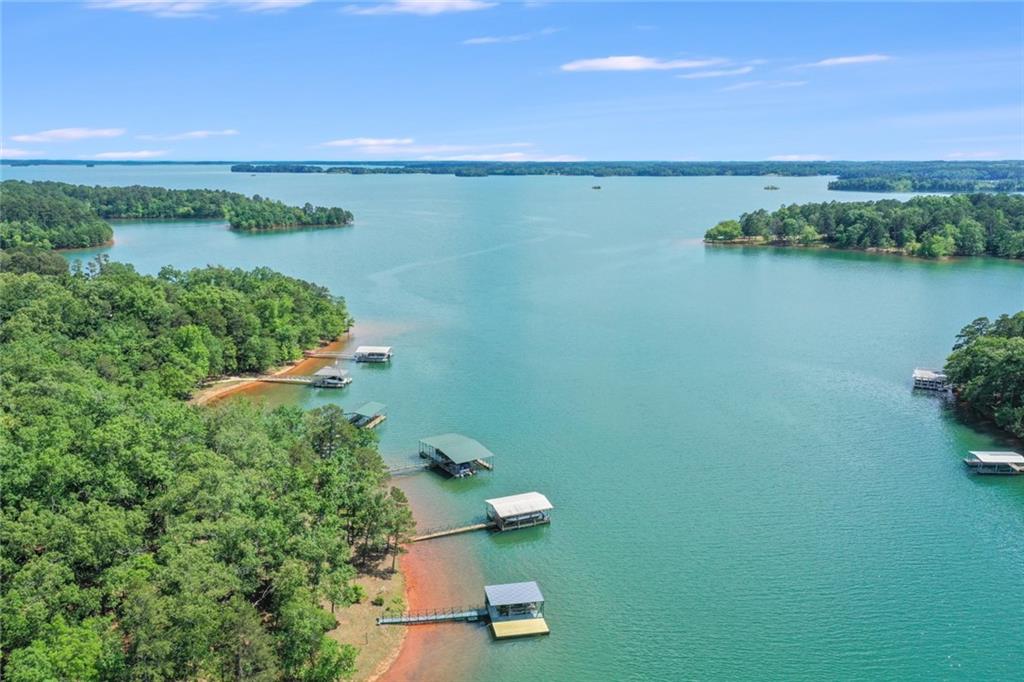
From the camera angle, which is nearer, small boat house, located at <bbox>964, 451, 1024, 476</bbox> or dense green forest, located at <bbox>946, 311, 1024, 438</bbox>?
small boat house, located at <bbox>964, 451, 1024, 476</bbox>

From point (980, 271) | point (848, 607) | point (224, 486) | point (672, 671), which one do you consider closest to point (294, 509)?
point (224, 486)

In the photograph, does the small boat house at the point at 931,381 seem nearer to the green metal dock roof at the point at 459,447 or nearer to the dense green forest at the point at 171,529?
the green metal dock roof at the point at 459,447

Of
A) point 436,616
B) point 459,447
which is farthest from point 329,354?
point 436,616

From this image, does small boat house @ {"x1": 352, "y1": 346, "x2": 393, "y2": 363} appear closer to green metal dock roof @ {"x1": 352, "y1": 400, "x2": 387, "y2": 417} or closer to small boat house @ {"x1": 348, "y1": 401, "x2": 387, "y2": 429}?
green metal dock roof @ {"x1": 352, "y1": 400, "x2": 387, "y2": 417}

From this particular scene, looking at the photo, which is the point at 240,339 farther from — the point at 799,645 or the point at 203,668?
the point at 799,645

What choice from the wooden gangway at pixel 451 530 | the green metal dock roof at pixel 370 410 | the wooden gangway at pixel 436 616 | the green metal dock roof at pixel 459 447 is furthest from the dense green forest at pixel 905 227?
the wooden gangway at pixel 436 616

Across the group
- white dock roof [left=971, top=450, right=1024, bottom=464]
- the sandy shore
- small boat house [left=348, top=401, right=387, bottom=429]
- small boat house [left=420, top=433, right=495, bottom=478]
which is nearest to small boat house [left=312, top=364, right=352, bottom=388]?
the sandy shore
